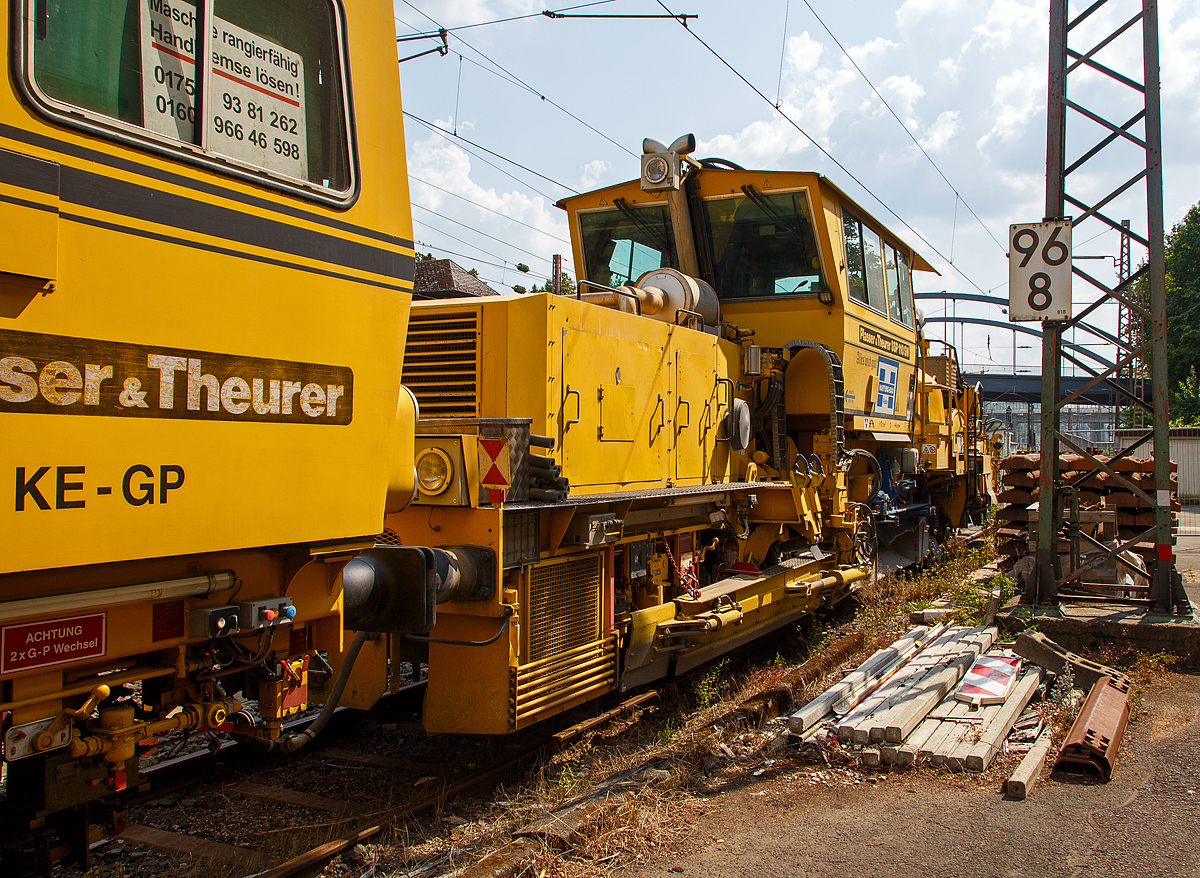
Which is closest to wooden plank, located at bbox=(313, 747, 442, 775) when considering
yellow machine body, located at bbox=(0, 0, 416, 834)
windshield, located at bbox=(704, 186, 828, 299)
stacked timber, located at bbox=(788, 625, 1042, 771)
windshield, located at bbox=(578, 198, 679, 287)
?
stacked timber, located at bbox=(788, 625, 1042, 771)

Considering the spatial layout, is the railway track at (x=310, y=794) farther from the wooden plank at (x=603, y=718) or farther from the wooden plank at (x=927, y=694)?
the wooden plank at (x=927, y=694)

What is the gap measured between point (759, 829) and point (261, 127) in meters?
3.92

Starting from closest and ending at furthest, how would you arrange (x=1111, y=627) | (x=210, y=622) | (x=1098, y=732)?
(x=210, y=622)
(x=1098, y=732)
(x=1111, y=627)

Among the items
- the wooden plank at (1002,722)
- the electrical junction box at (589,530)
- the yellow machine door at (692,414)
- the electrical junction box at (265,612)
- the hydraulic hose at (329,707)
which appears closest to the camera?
the electrical junction box at (265,612)

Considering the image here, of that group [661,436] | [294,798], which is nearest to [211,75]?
[294,798]

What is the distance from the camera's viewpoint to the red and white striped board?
605 centimetres

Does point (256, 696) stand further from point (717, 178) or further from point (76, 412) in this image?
point (717, 178)

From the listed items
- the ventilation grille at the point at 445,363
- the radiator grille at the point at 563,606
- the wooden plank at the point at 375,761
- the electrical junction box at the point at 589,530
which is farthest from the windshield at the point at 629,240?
the wooden plank at the point at 375,761

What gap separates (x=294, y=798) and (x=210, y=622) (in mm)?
2687

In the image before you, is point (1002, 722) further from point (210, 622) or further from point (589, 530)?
point (210, 622)

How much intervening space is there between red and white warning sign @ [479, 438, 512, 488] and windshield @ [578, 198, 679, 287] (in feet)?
13.8

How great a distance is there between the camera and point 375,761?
5.64 meters

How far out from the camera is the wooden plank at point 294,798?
16.1ft

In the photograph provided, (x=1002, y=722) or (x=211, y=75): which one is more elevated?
(x=211, y=75)
